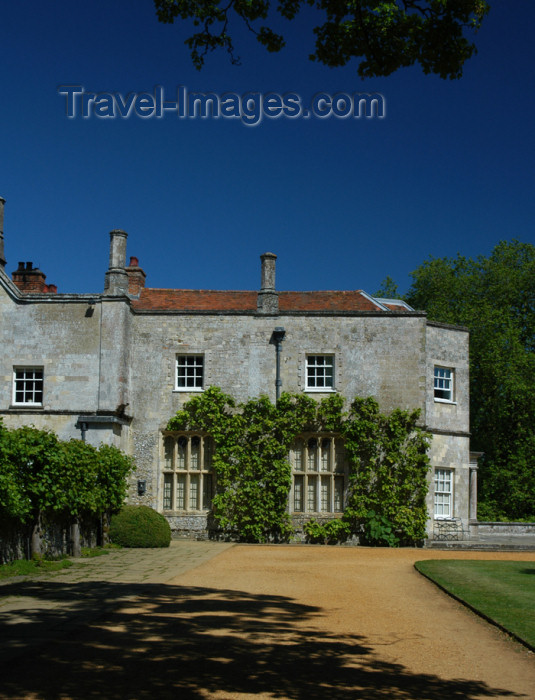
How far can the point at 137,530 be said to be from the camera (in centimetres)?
1898

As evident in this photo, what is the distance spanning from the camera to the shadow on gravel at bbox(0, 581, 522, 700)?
589 centimetres

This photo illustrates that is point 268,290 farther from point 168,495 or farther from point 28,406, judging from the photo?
point 28,406

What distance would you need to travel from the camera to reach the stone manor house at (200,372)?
22.5m

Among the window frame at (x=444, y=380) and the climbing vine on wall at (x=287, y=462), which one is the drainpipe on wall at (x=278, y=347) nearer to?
the climbing vine on wall at (x=287, y=462)

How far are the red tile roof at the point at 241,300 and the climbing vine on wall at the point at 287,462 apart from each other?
3.38 m

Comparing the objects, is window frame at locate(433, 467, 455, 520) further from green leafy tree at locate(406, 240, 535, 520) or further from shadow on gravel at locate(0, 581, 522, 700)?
shadow on gravel at locate(0, 581, 522, 700)

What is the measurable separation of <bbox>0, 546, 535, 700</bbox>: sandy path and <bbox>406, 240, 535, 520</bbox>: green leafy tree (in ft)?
77.5

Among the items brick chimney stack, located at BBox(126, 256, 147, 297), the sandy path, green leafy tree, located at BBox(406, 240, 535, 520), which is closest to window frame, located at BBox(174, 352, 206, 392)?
brick chimney stack, located at BBox(126, 256, 147, 297)

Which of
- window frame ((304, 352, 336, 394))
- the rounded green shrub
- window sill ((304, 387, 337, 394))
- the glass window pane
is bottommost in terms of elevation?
the rounded green shrub

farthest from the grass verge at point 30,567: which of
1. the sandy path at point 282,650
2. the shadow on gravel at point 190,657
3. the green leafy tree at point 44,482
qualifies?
the shadow on gravel at point 190,657

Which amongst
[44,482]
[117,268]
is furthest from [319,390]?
[44,482]

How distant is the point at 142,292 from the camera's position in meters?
25.9

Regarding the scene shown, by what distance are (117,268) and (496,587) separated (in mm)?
14880

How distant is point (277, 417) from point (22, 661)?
16.3m
